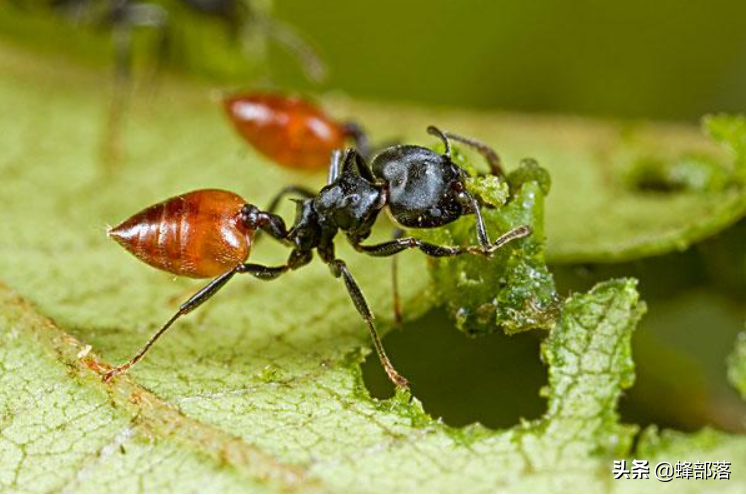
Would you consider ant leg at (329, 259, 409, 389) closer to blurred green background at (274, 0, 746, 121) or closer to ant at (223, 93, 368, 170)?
ant at (223, 93, 368, 170)

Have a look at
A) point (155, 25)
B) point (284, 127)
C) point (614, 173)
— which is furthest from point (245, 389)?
point (155, 25)

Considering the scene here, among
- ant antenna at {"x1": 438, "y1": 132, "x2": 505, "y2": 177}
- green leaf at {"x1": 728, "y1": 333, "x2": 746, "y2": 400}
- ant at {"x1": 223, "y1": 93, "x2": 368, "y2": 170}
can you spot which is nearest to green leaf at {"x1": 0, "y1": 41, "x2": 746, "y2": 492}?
green leaf at {"x1": 728, "y1": 333, "x2": 746, "y2": 400}

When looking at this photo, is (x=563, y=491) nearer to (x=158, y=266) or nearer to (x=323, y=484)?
(x=323, y=484)

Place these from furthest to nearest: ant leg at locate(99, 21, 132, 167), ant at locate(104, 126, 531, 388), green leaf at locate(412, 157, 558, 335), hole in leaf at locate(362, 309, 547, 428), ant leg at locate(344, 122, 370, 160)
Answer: ant leg at locate(99, 21, 132, 167) → ant leg at locate(344, 122, 370, 160) → hole in leaf at locate(362, 309, 547, 428) → ant at locate(104, 126, 531, 388) → green leaf at locate(412, 157, 558, 335)

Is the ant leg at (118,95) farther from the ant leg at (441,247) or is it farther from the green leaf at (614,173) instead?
the ant leg at (441,247)

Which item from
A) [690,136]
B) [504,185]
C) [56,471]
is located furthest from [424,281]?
[690,136]

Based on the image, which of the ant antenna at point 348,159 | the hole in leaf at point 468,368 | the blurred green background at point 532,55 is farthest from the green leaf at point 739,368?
the blurred green background at point 532,55

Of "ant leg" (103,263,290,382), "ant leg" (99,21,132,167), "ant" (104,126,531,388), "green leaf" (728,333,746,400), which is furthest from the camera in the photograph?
"ant leg" (99,21,132,167)
